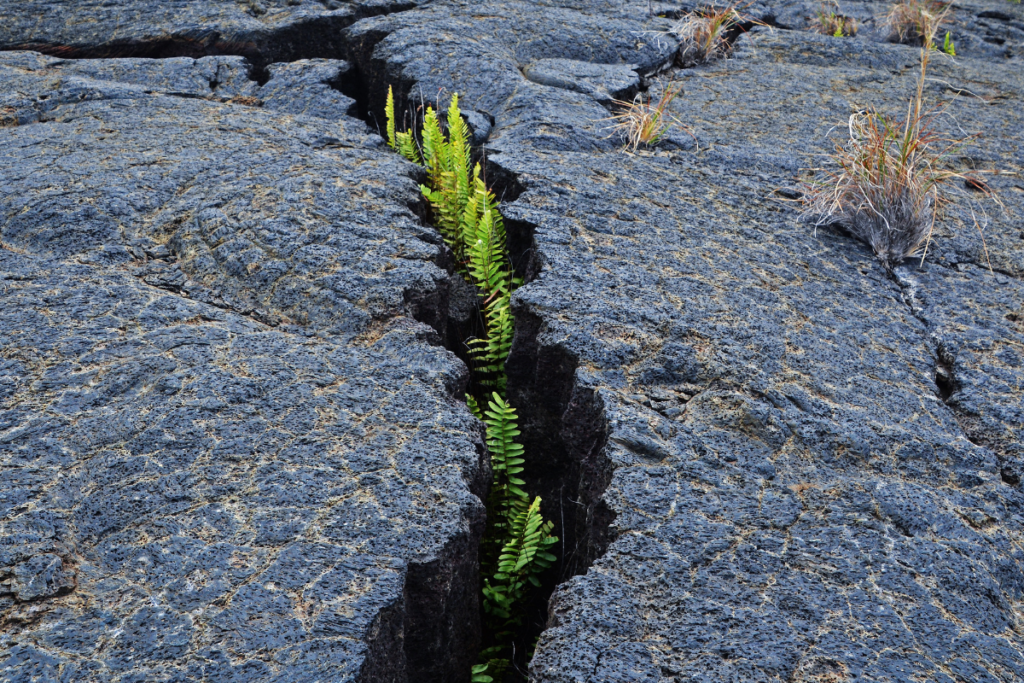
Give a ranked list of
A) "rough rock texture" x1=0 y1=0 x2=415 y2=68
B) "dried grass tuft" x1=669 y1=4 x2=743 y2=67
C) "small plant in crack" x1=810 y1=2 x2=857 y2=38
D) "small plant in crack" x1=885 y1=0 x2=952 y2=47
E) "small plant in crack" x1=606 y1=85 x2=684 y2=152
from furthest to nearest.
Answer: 1. "small plant in crack" x1=810 y1=2 x2=857 y2=38
2. "small plant in crack" x1=885 y1=0 x2=952 y2=47
3. "dried grass tuft" x1=669 y1=4 x2=743 y2=67
4. "rough rock texture" x1=0 y1=0 x2=415 y2=68
5. "small plant in crack" x1=606 y1=85 x2=684 y2=152

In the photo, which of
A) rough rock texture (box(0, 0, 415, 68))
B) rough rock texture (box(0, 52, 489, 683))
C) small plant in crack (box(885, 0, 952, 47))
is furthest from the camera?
small plant in crack (box(885, 0, 952, 47))

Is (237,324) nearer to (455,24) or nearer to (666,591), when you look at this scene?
(666,591)

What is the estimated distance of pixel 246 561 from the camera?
1710 mm

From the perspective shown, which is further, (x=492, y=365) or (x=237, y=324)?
(x=492, y=365)

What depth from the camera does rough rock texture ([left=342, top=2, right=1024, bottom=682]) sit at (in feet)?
5.60

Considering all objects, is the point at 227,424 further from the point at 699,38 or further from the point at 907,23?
the point at 907,23

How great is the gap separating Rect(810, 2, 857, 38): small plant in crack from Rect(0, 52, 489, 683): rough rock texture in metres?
3.62

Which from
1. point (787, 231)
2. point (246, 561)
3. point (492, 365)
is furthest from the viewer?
point (787, 231)

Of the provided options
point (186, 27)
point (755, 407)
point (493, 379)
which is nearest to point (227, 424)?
point (493, 379)

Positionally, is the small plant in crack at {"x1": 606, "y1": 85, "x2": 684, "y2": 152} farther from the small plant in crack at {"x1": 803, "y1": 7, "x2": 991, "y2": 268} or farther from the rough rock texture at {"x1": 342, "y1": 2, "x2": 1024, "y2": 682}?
the small plant in crack at {"x1": 803, "y1": 7, "x2": 991, "y2": 268}

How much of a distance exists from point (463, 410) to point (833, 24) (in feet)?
15.1

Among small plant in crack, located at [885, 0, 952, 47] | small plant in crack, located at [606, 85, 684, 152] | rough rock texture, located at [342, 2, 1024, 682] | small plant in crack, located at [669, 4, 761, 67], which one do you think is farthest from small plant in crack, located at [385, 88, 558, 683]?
small plant in crack, located at [885, 0, 952, 47]

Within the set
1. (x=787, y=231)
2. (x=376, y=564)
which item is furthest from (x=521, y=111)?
(x=376, y=564)

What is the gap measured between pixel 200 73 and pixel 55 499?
3.01 m
